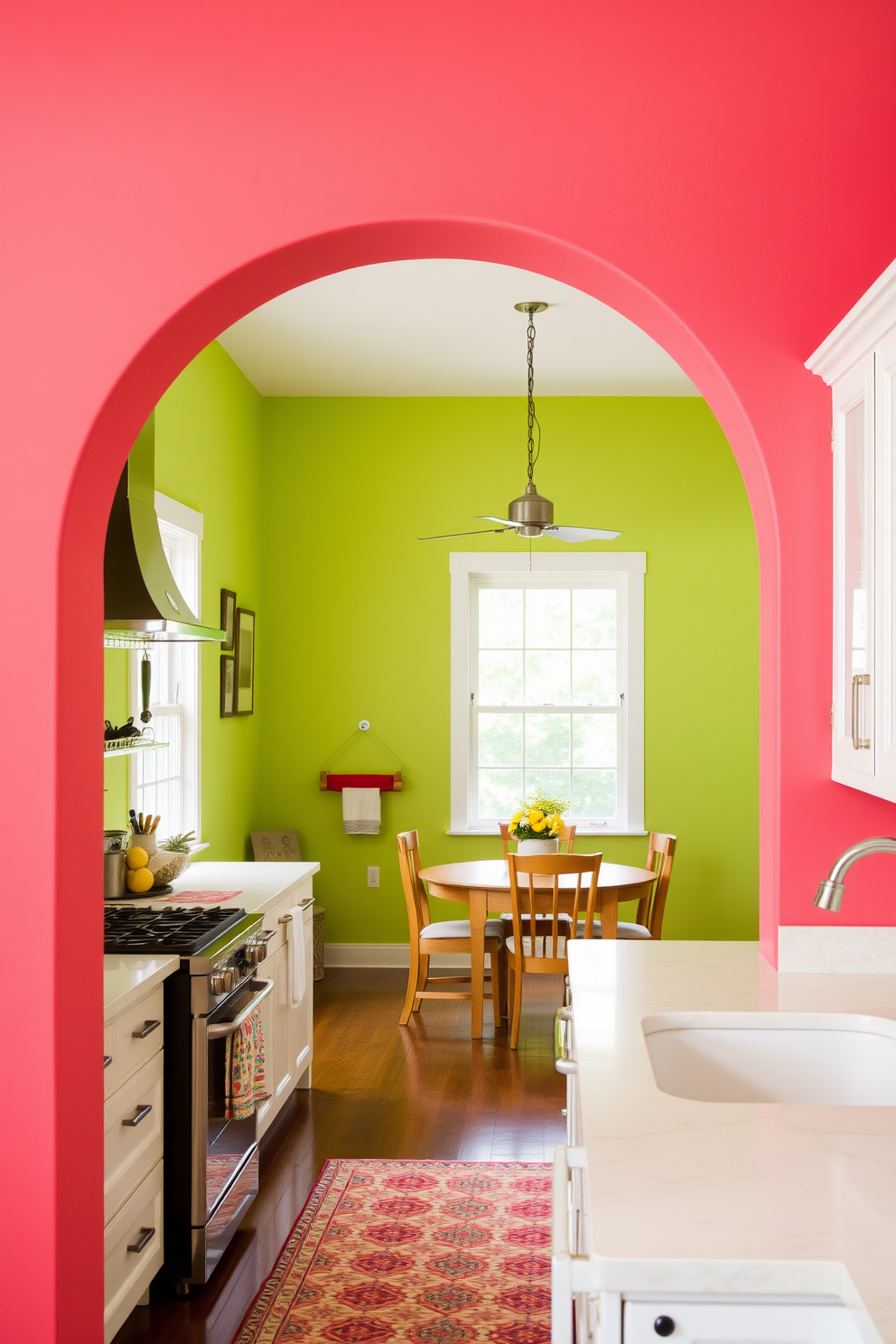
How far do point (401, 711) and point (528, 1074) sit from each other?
2.41 metres

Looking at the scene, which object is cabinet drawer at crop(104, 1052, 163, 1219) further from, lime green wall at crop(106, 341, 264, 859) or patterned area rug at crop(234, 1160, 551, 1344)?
lime green wall at crop(106, 341, 264, 859)

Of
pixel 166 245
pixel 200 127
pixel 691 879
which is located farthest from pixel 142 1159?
pixel 691 879

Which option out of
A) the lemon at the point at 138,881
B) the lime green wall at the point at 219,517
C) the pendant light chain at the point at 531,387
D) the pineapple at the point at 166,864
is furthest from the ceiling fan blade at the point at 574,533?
the lemon at the point at 138,881

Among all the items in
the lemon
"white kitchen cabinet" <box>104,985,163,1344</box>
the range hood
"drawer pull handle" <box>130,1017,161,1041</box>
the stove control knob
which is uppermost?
the range hood

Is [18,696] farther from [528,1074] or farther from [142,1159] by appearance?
[528,1074]

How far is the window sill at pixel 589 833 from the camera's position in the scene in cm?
619

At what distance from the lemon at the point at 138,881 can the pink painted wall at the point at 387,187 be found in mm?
1351

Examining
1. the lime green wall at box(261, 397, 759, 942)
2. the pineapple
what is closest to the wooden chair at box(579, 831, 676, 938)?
the lime green wall at box(261, 397, 759, 942)

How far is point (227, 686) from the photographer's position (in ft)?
18.2

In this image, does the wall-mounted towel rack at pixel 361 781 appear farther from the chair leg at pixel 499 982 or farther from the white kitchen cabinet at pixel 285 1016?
the white kitchen cabinet at pixel 285 1016

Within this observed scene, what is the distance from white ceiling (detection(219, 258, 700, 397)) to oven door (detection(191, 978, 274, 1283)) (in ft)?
9.20

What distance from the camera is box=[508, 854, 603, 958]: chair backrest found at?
4.53 metres

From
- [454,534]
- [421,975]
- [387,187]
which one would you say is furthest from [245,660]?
[387,187]

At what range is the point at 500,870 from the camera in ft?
17.0
